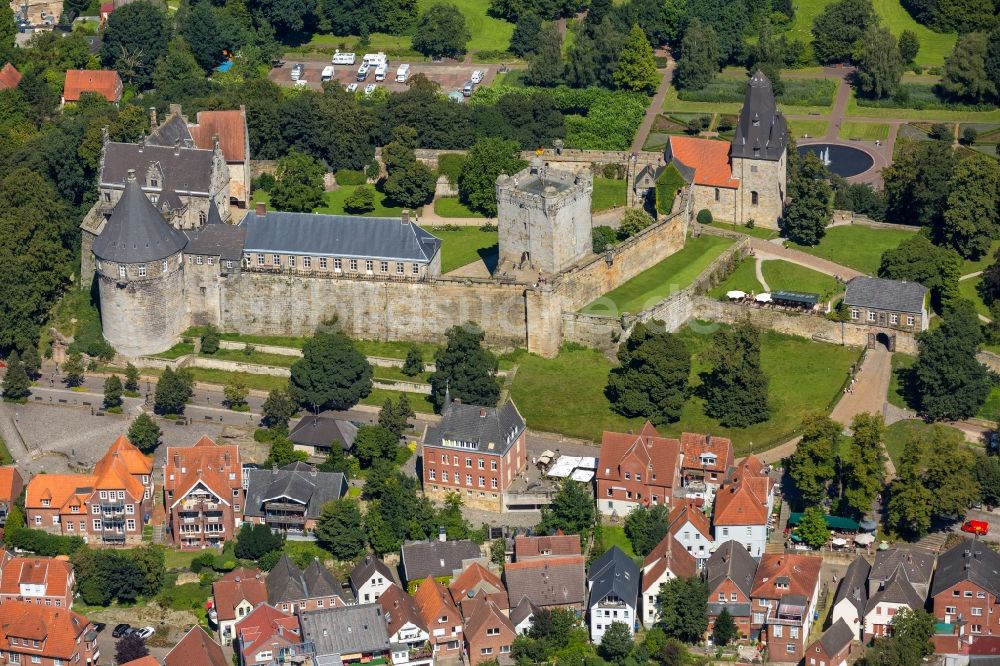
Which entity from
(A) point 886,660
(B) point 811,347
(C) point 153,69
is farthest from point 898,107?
(A) point 886,660

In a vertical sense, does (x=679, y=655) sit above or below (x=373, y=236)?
below

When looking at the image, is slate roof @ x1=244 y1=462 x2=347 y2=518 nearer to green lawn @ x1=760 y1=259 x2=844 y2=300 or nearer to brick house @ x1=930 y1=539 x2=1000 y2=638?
green lawn @ x1=760 y1=259 x2=844 y2=300

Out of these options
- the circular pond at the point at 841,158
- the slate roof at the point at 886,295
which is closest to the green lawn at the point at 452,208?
the circular pond at the point at 841,158

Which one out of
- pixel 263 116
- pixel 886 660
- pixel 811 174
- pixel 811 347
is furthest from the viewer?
pixel 263 116

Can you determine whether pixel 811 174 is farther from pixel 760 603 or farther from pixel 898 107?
pixel 760 603

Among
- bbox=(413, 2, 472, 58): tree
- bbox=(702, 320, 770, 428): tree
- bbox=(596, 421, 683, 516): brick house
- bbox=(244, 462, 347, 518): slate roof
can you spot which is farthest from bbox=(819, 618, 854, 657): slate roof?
bbox=(413, 2, 472, 58): tree

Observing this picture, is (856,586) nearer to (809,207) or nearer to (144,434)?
(809,207)
